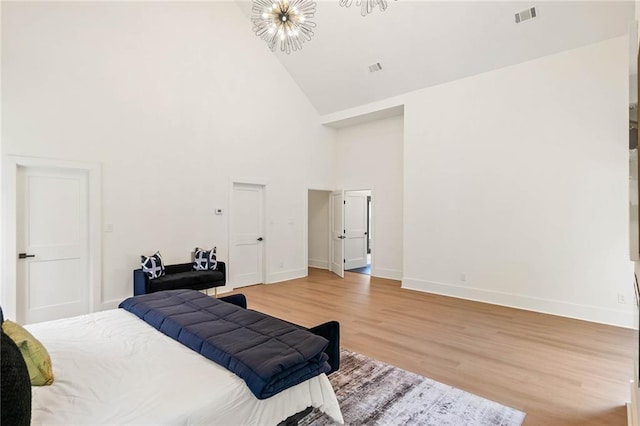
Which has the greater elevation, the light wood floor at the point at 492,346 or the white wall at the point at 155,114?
the white wall at the point at 155,114

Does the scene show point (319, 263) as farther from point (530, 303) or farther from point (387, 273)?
point (530, 303)

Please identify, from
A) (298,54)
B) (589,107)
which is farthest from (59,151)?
(589,107)

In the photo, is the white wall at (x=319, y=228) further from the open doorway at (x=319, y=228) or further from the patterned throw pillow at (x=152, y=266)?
the patterned throw pillow at (x=152, y=266)

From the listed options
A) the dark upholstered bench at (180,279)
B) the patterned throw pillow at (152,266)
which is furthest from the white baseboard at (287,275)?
the patterned throw pillow at (152,266)

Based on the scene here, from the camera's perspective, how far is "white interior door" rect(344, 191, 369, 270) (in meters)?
8.05

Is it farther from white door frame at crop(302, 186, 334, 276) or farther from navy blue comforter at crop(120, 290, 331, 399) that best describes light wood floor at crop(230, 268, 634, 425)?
white door frame at crop(302, 186, 334, 276)

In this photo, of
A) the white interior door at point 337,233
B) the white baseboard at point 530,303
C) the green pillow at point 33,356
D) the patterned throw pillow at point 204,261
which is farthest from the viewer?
the white interior door at point 337,233

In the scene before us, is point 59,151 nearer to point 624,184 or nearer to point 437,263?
point 437,263

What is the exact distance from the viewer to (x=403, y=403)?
2.37m

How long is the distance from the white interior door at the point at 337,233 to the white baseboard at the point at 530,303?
172cm

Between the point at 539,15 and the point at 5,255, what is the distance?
7.27 meters

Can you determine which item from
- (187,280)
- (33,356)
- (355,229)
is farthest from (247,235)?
(33,356)

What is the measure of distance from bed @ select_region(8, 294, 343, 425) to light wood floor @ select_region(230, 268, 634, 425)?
1511 millimetres

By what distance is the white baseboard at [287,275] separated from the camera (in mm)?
6562
